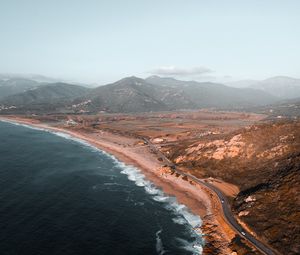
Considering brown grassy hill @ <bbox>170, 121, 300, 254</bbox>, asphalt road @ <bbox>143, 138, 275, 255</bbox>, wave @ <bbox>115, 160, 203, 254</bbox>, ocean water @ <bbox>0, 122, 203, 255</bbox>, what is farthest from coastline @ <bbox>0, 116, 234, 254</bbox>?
brown grassy hill @ <bbox>170, 121, 300, 254</bbox>

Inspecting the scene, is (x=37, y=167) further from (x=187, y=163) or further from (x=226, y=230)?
(x=226, y=230)

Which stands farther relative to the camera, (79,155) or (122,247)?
(79,155)

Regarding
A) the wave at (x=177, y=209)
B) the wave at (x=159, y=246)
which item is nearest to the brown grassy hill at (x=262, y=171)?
the wave at (x=177, y=209)

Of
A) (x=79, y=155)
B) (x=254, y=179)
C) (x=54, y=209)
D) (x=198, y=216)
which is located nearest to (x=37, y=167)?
(x=79, y=155)

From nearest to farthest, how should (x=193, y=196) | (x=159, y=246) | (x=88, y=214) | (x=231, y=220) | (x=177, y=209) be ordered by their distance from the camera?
1. (x=159, y=246)
2. (x=231, y=220)
3. (x=88, y=214)
4. (x=177, y=209)
5. (x=193, y=196)

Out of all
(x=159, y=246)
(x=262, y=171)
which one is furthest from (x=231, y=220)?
(x=262, y=171)

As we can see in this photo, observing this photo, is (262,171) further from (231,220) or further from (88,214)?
(88,214)

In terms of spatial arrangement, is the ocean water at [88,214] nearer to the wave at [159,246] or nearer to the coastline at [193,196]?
the wave at [159,246]

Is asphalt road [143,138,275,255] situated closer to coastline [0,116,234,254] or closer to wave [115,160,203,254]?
coastline [0,116,234,254]
